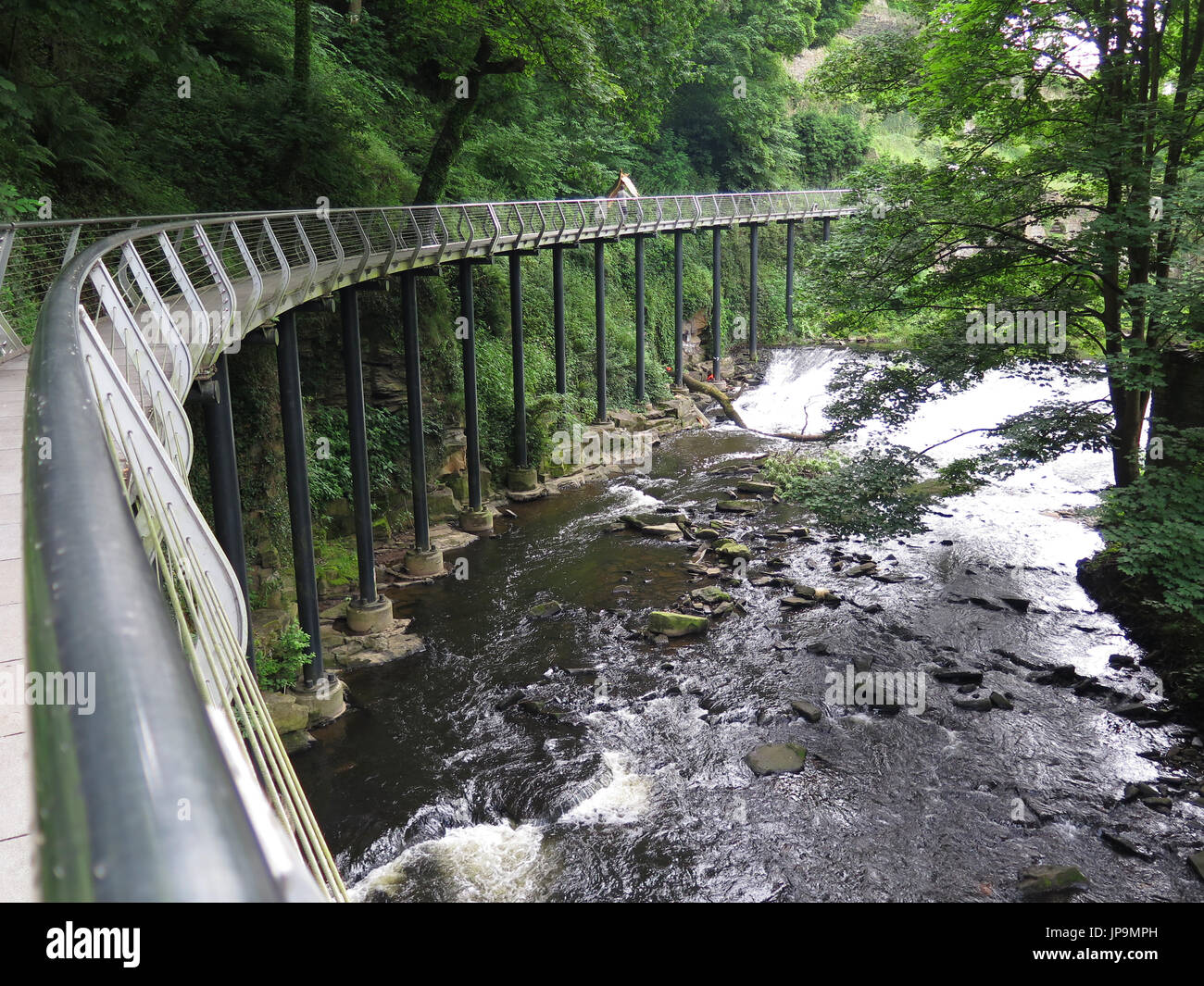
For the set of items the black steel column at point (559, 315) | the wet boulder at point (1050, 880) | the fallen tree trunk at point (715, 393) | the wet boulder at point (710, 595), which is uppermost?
the black steel column at point (559, 315)

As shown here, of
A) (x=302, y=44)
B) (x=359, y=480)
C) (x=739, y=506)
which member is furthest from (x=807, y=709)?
(x=302, y=44)

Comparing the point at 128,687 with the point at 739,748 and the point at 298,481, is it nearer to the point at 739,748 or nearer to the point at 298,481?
the point at 739,748

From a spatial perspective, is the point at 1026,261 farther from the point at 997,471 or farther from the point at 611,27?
the point at 611,27

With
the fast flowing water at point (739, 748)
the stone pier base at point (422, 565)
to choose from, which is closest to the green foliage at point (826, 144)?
the fast flowing water at point (739, 748)

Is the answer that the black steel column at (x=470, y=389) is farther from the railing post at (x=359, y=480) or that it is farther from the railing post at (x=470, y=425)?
the railing post at (x=359, y=480)

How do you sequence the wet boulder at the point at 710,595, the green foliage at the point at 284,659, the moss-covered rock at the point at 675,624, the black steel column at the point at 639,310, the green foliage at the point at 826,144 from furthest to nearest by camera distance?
the green foliage at the point at 826,144, the black steel column at the point at 639,310, the wet boulder at the point at 710,595, the moss-covered rock at the point at 675,624, the green foliage at the point at 284,659

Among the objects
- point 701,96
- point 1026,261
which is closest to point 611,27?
point 1026,261

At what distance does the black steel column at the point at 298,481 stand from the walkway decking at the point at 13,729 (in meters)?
6.02

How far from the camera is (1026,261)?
1252 cm

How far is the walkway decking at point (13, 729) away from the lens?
1.92m

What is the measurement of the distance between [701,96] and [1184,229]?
28.0 meters

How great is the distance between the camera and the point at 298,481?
9.88 metres

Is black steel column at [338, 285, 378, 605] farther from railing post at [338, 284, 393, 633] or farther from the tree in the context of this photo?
the tree

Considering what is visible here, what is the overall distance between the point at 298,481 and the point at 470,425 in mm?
6322
